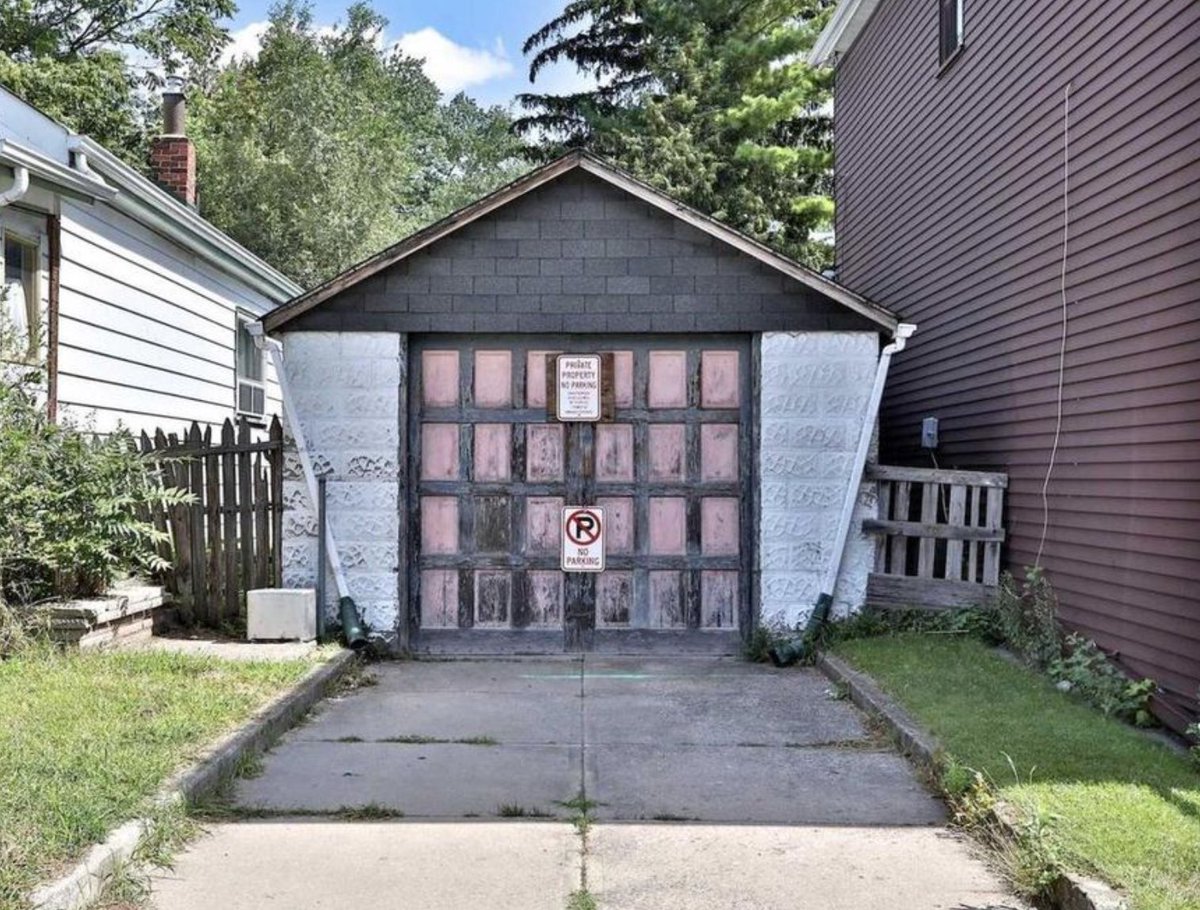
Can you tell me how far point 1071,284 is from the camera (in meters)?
7.77

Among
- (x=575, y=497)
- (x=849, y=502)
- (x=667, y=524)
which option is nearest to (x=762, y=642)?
(x=667, y=524)

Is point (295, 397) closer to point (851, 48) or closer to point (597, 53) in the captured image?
point (851, 48)

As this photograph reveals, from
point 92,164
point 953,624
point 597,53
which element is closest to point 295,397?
point 92,164

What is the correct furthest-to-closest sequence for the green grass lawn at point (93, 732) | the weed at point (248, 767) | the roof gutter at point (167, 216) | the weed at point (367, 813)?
the roof gutter at point (167, 216) < the weed at point (248, 767) < the weed at point (367, 813) < the green grass lawn at point (93, 732)

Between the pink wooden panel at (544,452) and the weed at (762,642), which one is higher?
the pink wooden panel at (544,452)

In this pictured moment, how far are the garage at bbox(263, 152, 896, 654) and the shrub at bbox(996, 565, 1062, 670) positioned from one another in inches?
46.0

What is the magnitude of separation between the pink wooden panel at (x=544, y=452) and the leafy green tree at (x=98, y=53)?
17.5m

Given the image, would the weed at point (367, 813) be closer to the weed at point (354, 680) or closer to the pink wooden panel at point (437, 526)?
the weed at point (354, 680)

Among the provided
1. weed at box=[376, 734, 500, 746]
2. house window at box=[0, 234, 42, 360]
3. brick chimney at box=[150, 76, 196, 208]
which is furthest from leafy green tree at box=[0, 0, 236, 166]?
weed at box=[376, 734, 500, 746]

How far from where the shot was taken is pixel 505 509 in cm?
948

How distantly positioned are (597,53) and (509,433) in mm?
26676

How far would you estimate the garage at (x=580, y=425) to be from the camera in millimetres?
9328

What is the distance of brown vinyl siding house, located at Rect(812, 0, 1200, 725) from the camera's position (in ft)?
20.6

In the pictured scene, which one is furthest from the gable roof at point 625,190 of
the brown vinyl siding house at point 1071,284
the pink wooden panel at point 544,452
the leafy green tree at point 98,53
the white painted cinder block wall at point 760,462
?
the leafy green tree at point 98,53
